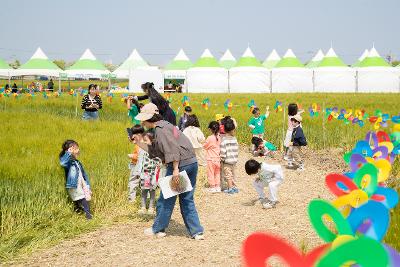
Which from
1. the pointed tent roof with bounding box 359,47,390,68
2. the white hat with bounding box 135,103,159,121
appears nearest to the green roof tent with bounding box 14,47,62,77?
the pointed tent roof with bounding box 359,47,390,68

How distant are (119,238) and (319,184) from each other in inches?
150

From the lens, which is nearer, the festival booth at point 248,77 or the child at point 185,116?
the child at point 185,116

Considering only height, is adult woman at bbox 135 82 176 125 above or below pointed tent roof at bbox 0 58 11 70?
below

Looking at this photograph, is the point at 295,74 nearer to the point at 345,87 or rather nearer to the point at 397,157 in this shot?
the point at 345,87

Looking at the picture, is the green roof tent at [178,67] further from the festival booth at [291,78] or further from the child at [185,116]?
the child at [185,116]

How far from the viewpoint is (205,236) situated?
4.88 metres

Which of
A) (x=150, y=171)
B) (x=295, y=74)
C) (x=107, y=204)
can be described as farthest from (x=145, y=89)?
(x=295, y=74)

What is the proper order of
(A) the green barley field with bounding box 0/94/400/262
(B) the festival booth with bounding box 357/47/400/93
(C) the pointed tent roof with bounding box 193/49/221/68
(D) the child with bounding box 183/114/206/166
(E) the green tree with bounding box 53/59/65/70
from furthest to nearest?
(E) the green tree with bounding box 53/59/65/70 → (C) the pointed tent roof with bounding box 193/49/221/68 → (B) the festival booth with bounding box 357/47/400/93 → (D) the child with bounding box 183/114/206/166 → (A) the green barley field with bounding box 0/94/400/262

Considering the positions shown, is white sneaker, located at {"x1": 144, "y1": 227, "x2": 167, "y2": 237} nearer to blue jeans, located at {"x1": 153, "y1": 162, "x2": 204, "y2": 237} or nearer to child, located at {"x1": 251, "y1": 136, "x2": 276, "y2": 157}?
blue jeans, located at {"x1": 153, "y1": 162, "x2": 204, "y2": 237}

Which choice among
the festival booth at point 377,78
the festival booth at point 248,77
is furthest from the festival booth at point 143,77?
the festival booth at point 377,78

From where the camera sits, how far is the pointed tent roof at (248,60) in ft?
114

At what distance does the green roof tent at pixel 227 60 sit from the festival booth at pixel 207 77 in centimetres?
723

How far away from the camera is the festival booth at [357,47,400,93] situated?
112ft

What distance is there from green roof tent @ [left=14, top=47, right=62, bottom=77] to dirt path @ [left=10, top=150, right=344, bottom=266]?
2733 cm
